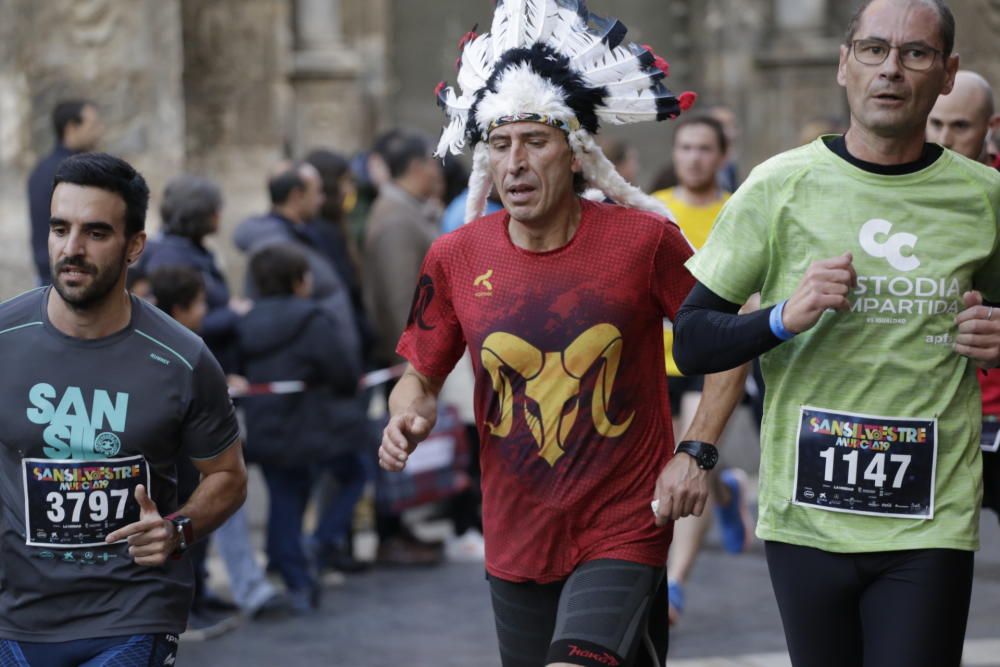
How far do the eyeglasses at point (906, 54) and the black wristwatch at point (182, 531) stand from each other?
185 cm

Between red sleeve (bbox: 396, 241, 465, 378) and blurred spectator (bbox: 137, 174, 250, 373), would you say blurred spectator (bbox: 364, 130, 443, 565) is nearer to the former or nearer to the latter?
blurred spectator (bbox: 137, 174, 250, 373)

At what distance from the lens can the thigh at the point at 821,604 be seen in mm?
4082

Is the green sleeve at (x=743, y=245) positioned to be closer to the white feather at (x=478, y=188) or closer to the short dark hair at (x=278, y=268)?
the white feather at (x=478, y=188)

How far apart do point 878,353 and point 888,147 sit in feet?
1.51

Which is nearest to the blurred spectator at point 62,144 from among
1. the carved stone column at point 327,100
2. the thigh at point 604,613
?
the thigh at point 604,613

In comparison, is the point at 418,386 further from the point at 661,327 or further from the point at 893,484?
the point at 893,484

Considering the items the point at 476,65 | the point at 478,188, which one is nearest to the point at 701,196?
the point at 478,188

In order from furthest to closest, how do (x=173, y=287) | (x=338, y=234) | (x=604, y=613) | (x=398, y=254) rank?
(x=338, y=234), (x=398, y=254), (x=173, y=287), (x=604, y=613)

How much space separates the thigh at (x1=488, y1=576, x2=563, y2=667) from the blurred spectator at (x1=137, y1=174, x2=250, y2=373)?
157 inches

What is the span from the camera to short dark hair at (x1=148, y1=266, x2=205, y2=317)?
7535 mm

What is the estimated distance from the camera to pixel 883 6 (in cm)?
414

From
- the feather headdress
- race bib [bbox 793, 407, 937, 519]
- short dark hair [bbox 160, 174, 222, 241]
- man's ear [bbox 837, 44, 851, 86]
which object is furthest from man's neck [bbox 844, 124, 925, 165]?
short dark hair [bbox 160, 174, 222, 241]

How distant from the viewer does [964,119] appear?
5746mm

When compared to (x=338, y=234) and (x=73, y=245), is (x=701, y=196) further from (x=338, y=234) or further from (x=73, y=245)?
(x=73, y=245)
